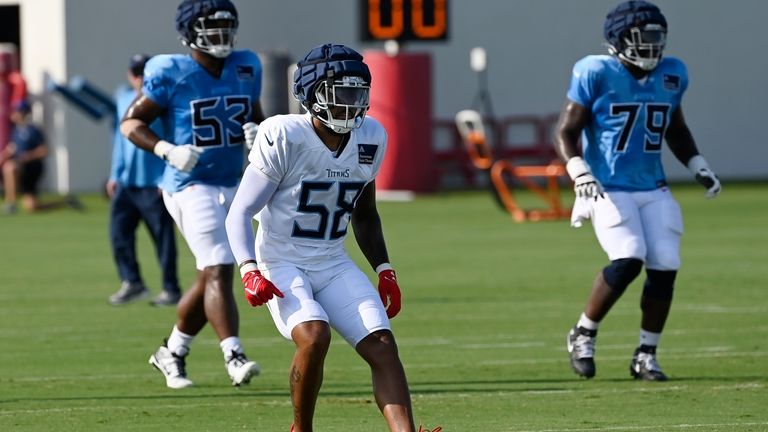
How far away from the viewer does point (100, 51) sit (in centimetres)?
3095

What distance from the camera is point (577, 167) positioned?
9.23m

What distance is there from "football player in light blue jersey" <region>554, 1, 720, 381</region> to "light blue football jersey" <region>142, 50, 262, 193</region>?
181cm

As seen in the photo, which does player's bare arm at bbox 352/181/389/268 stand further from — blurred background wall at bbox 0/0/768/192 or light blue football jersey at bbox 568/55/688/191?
blurred background wall at bbox 0/0/768/192

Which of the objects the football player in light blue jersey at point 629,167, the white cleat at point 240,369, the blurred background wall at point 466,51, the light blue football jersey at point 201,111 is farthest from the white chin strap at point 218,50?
the blurred background wall at point 466,51

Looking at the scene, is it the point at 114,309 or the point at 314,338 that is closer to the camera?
the point at 314,338

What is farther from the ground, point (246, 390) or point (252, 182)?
point (252, 182)

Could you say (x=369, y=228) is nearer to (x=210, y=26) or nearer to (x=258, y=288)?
(x=258, y=288)

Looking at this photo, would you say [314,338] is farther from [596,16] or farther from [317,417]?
[596,16]

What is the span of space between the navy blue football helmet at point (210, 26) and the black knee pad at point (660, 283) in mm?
2636

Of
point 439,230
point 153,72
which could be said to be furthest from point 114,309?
point 439,230

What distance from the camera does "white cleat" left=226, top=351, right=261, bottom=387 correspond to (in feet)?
28.8

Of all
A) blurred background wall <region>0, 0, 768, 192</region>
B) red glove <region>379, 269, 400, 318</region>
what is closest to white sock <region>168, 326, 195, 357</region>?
red glove <region>379, 269, 400, 318</region>

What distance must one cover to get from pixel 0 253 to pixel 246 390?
10.2m

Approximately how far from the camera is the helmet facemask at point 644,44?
9453 millimetres
